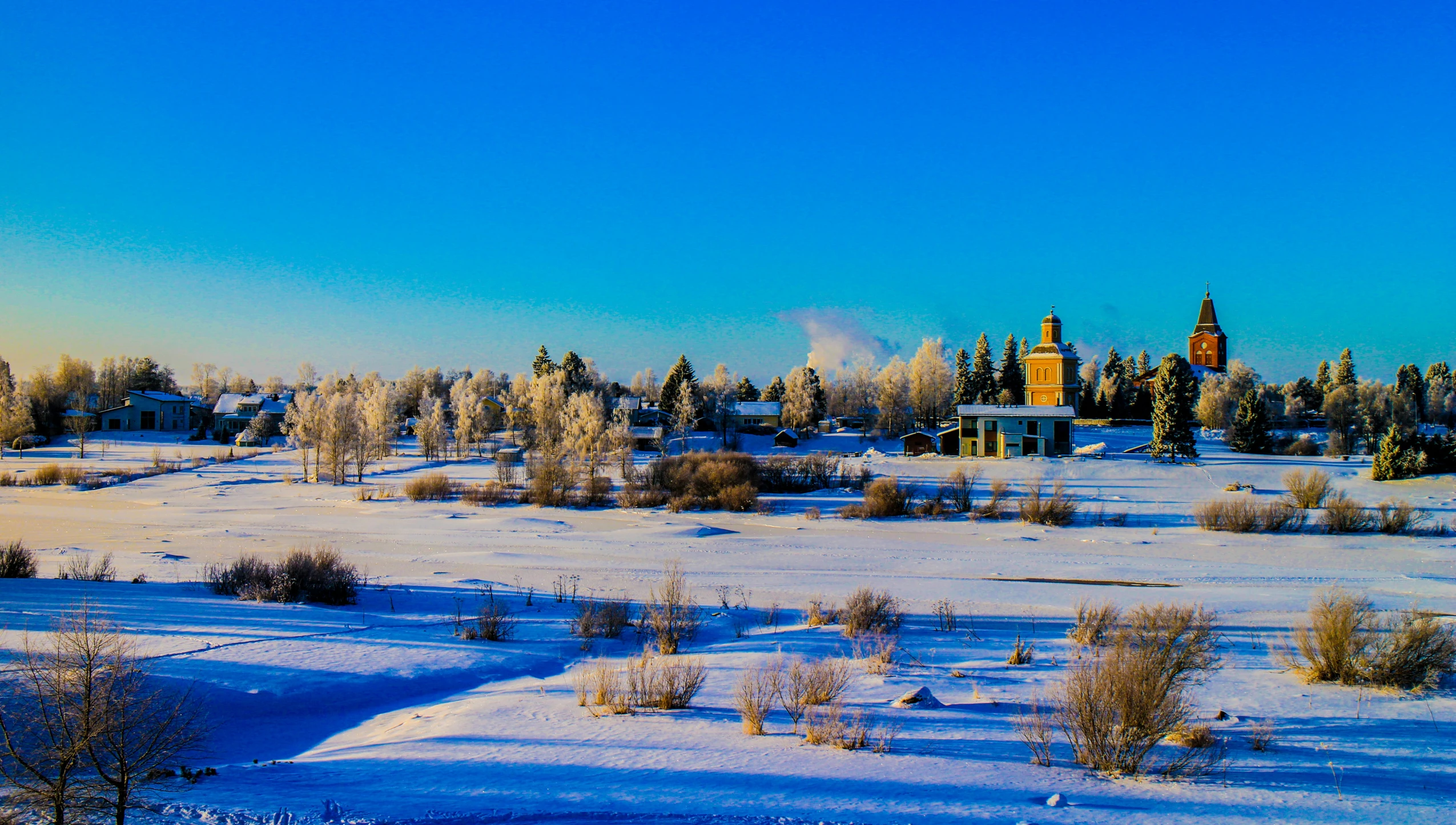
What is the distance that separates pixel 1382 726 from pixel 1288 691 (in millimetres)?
1149

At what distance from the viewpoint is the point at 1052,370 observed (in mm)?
67750

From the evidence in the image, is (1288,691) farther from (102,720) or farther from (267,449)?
(267,449)

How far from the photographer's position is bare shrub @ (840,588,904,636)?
10430mm

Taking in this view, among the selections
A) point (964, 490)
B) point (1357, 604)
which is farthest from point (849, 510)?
point (1357, 604)

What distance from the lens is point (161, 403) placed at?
81.3 meters

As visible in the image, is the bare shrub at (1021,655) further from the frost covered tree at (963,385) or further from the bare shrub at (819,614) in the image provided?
the frost covered tree at (963,385)

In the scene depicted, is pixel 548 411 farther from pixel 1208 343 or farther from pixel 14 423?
pixel 1208 343

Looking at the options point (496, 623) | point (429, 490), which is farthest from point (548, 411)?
point (496, 623)

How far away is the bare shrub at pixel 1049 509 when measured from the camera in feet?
90.6

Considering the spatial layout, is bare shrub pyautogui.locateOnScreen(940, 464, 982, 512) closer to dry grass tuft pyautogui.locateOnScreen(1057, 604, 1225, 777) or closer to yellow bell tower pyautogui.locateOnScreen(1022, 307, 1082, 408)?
dry grass tuft pyautogui.locateOnScreen(1057, 604, 1225, 777)

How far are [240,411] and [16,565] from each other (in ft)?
259

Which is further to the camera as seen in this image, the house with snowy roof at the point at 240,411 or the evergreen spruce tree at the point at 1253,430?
the house with snowy roof at the point at 240,411

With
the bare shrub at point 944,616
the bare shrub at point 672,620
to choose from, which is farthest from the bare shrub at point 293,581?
the bare shrub at point 944,616

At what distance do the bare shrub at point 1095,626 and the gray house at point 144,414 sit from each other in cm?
9199
